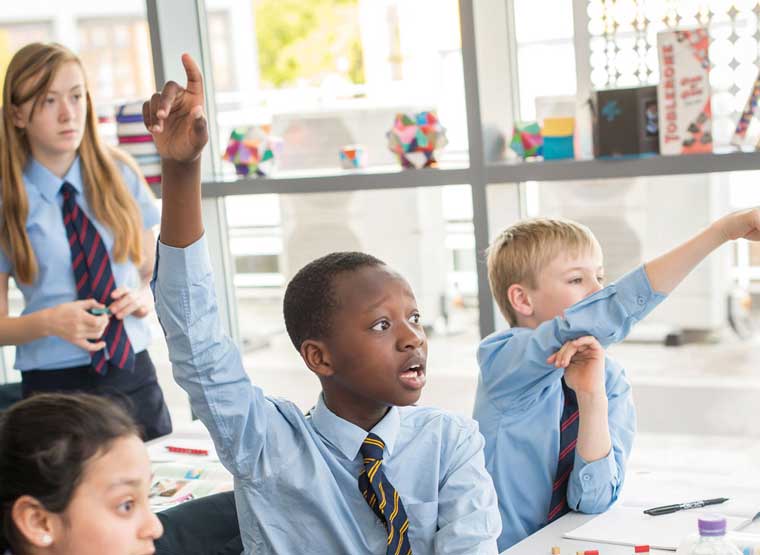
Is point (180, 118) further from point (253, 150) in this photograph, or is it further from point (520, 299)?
point (253, 150)

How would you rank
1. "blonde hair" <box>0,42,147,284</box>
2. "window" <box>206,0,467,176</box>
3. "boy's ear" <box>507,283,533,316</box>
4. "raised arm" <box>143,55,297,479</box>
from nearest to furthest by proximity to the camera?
"raised arm" <box>143,55,297,479</box> < "boy's ear" <box>507,283,533,316</box> < "blonde hair" <box>0,42,147,284</box> < "window" <box>206,0,467,176</box>

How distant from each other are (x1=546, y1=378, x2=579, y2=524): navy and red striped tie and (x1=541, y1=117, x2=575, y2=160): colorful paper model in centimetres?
70

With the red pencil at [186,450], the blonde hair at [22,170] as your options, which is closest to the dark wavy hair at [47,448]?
the red pencil at [186,450]

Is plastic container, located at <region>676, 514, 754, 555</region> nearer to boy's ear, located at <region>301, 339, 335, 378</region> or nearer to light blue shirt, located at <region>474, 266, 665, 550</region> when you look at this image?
light blue shirt, located at <region>474, 266, 665, 550</region>

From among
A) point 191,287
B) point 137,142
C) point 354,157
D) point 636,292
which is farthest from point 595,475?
point 137,142

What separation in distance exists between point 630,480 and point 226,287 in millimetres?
1547

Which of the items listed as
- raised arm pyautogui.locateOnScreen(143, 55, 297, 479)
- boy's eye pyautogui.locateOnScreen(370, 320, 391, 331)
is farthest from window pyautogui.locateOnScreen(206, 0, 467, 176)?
raised arm pyautogui.locateOnScreen(143, 55, 297, 479)

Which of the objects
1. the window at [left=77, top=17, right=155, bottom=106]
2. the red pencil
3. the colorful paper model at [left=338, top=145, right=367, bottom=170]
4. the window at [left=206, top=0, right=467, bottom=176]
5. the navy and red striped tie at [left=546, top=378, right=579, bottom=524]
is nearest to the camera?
the navy and red striped tie at [left=546, top=378, right=579, bottom=524]

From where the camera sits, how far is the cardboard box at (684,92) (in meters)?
2.31

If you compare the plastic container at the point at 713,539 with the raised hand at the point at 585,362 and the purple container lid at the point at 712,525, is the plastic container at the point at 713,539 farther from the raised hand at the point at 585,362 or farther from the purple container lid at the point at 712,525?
the raised hand at the point at 585,362

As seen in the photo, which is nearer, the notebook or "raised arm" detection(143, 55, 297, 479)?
"raised arm" detection(143, 55, 297, 479)

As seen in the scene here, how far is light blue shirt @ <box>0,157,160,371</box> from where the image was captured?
8.30 ft

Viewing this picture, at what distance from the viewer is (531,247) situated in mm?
1989

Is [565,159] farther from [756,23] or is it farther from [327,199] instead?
[327,199]
